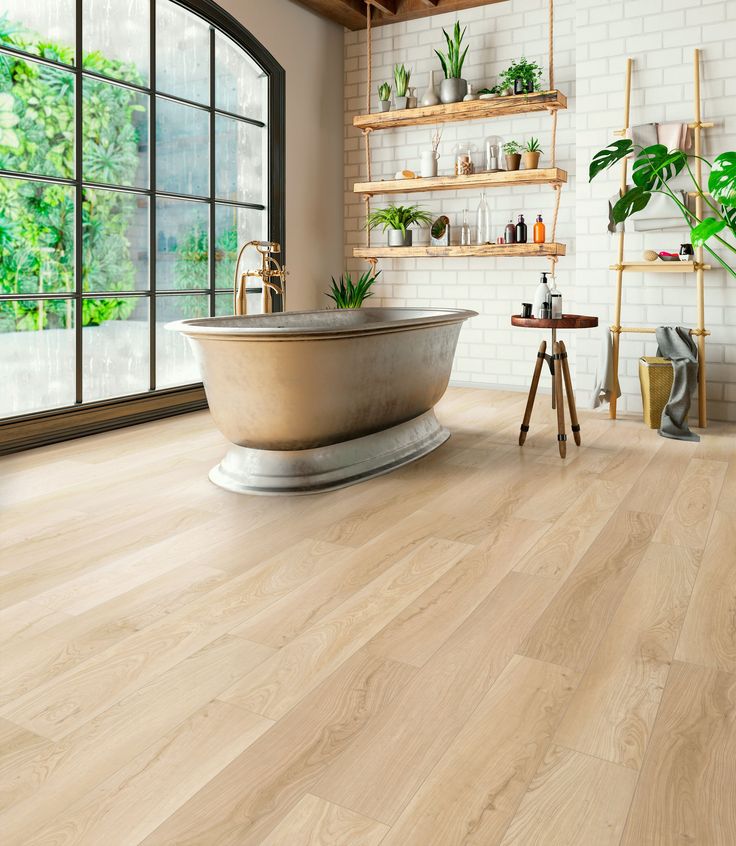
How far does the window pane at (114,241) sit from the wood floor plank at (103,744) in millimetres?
3175

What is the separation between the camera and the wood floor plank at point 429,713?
1.32 metres

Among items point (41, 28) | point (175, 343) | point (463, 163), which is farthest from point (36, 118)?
point (463, 163)

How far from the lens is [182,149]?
195 inches

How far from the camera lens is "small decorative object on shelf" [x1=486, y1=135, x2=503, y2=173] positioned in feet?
18.3

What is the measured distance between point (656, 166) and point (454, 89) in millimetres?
1908

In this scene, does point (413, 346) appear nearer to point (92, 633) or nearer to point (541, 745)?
point (92, 633)

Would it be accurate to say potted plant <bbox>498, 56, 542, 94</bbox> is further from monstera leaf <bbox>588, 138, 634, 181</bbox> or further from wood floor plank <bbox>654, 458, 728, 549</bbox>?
wood floor plank <bbox>654, 458, 728, 549</bbox>

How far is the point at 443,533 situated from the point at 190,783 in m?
1.48

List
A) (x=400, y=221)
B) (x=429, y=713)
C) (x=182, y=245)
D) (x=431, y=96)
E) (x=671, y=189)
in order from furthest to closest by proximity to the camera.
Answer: (x=400, y=221)
(x=431, y=96)
(x=182, y=245)
(x=671, y=189)
(x=429, y=713)

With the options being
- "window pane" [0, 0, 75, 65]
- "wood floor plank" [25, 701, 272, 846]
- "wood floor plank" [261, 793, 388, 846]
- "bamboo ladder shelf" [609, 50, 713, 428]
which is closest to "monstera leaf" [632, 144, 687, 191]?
"bamboo ladder shelf" [609, 50, 713, 428]

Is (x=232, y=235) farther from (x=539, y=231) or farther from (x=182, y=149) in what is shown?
(x=539, y=231)

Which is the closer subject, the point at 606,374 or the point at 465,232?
the point at 606,374

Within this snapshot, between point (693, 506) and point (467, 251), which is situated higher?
point (467, 251)

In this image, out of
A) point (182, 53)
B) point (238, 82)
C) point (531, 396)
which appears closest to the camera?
point (531, 396)
